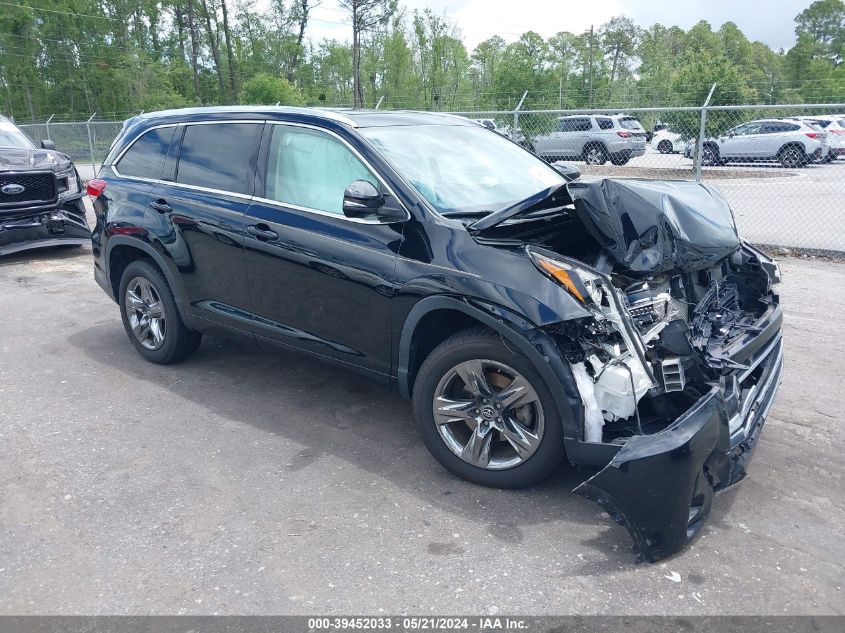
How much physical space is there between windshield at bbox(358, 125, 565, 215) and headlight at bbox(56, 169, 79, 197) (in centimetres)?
693

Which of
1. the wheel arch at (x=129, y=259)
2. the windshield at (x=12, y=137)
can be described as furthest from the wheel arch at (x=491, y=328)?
the windshield at (x=12, y=137)

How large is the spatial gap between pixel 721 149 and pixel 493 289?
1872cm

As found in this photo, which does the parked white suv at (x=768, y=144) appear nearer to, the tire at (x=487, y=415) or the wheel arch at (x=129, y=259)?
the wheel arch at (x=129, y=259)

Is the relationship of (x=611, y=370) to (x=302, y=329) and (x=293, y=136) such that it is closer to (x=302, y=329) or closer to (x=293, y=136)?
(x=302, y=329)

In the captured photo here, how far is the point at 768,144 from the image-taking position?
66.2 ft

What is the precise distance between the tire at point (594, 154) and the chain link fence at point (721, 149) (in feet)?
0.09

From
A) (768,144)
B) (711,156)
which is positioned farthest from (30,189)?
(768,144)

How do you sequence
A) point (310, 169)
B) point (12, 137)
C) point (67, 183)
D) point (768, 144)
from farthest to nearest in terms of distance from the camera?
point (768, 144)
point (12, 137)
point (67, 183)
point (310, 169)

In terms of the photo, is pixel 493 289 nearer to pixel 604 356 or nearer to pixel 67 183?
pixel 604 356

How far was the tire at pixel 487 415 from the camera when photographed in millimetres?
3250

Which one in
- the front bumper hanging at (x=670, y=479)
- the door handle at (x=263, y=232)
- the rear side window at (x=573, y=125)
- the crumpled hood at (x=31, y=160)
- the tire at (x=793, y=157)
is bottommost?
the front bumper hanging at (x=670, y=479)

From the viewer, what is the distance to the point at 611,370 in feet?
10.1

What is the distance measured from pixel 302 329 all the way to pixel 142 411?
1294 mm

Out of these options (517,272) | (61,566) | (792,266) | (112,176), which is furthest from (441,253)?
(792,266)
